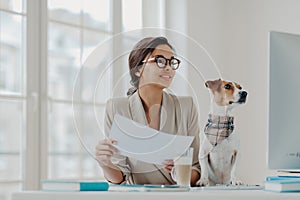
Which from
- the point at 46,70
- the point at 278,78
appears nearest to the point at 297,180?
the point at 278,78

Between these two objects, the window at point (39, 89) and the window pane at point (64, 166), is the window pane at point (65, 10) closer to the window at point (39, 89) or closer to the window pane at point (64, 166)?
the window at point (39, 89)

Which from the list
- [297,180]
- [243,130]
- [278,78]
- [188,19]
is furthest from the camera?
[243,130]

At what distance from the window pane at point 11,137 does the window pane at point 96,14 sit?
709mm

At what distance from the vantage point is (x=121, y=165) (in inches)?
55.4

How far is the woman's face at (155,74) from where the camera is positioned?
1.43 m

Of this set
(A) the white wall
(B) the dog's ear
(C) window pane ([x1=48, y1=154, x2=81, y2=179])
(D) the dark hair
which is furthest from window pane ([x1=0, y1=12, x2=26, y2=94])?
(B) the dog's ear

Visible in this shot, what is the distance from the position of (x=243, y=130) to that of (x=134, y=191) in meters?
3.14

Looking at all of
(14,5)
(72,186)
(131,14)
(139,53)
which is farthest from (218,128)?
(131,14)

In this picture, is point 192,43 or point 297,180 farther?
point 192,43

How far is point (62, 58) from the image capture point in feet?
10.5

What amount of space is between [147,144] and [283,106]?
1.06 feet

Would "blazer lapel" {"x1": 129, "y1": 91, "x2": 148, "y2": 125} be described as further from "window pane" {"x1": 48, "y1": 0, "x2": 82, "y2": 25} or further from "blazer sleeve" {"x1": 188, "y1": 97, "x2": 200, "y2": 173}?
"window pane" {"x1": 48, "y1": 0, "x2": 82, "y2": 25}

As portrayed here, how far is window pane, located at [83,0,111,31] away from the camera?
3.35 m

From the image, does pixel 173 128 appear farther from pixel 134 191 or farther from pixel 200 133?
pixel 134 191
